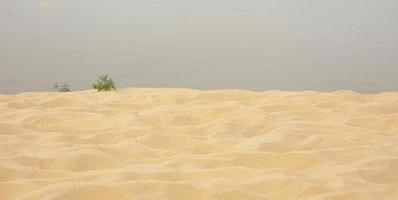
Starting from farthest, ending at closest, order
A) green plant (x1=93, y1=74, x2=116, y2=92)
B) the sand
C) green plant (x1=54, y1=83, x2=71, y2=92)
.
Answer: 1. green plant (x1=54, y1=83, x2=71, y2=92)
2. green plant (x1=93, y1=74, x2=116, y2=92)
3. the sand

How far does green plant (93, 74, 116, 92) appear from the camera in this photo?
Result: 6223mm

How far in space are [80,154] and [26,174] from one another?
0.36 m

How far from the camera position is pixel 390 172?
8.72ft

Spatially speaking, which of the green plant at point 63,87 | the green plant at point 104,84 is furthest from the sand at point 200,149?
the green plant at point 63,87

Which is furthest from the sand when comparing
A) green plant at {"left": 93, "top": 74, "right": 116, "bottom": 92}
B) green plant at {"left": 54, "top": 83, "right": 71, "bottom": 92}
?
green plant at {"left": 54, "top": 83, "right": 71, "bottom": 92}

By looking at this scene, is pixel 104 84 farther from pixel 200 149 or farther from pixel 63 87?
pixel 200 149

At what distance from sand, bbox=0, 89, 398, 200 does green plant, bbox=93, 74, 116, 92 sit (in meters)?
1.14

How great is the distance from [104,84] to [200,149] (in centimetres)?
333

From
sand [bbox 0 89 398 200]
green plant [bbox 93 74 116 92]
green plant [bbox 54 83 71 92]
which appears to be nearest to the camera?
sand [bbox 0 89 398 200]

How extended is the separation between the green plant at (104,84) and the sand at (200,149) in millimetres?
1136

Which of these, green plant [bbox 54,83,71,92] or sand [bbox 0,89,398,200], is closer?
sand [bbox 0,89,398,200]

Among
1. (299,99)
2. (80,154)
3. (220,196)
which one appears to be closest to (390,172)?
(220,196)

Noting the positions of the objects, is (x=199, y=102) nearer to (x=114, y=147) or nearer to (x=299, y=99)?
(x=299, y=99)

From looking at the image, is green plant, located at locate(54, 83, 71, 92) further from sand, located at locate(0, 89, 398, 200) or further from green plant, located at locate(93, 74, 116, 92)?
sand, located at locate(0, 89, 398, 200)
